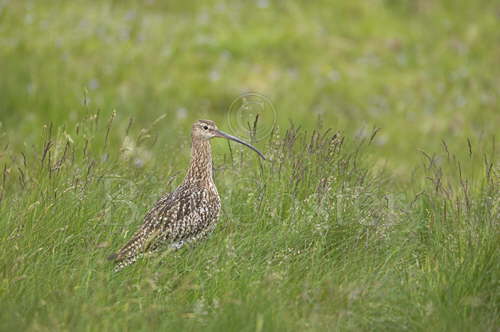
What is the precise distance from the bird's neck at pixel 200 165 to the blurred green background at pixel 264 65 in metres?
3.86

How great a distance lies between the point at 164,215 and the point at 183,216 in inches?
6.0

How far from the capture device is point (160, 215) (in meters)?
5.70

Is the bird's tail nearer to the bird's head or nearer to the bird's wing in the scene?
the bird's wing

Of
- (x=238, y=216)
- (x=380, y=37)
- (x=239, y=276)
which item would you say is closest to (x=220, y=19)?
(x=380, y=37)

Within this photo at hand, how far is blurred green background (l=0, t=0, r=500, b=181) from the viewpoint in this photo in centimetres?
1080

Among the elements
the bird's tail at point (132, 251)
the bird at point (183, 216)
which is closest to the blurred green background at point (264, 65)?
the bird at point (183, 216)

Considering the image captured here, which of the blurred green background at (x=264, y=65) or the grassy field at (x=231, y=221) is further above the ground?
the grassy field at (x=231, y=221)

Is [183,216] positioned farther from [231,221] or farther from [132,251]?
[132,251]

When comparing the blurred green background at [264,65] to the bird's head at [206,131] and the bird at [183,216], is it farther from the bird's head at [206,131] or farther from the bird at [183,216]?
the bird at [183,216]

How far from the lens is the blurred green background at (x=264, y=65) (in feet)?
35.4

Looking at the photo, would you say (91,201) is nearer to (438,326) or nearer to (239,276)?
(239,276)

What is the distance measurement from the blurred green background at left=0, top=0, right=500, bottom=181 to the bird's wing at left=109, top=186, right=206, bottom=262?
→ 14.3 feet

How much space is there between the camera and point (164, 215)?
5.71 meters

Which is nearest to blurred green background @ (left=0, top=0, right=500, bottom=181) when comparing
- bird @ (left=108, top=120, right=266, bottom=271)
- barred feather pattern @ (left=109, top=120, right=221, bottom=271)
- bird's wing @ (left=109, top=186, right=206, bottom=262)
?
bird @ (left=108, top=120, right=266, bottom=271)
